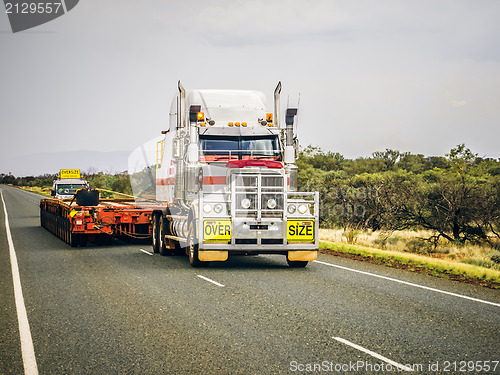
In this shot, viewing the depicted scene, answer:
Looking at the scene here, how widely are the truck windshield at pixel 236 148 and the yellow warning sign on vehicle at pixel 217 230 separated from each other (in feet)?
6.05

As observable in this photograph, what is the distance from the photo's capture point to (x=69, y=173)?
33531 millimetres

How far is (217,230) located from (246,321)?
16.0 feet

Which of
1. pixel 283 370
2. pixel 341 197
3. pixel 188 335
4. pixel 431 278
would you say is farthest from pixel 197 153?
pixel 341 197

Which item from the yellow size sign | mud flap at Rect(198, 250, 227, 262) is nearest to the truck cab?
the yellow size sign

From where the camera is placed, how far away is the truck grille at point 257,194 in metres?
12.9

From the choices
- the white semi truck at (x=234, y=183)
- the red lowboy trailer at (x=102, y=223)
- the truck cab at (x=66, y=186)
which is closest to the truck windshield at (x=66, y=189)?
the truck cab at (x=66, y=186)

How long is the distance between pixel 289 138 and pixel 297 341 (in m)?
7.78

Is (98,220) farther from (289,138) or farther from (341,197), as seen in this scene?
(341,197)

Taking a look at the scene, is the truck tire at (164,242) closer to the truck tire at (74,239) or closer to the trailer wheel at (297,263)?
the trailer wheel at (297,263)

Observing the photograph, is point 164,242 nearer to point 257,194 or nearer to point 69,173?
point 257,194

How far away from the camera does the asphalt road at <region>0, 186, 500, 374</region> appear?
602 cm

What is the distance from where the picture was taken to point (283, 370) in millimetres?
5711

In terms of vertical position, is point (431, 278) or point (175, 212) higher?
point (175, 212)

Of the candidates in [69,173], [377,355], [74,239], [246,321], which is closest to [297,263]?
[246,321]
